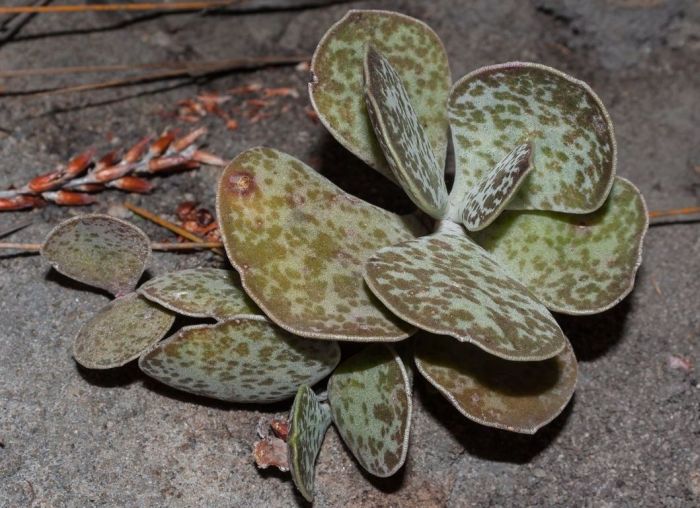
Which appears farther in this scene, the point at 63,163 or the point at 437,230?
the point at 63,163

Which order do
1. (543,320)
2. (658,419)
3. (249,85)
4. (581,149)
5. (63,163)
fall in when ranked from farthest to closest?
(249,85), (63,163), (658,419), (581,149), (543,320)

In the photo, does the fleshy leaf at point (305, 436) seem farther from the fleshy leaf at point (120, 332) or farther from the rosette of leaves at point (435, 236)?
the fleshy leaf at point (120, 332)

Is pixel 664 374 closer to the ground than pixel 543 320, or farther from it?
closer to the ground

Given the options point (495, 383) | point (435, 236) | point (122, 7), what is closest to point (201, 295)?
point (435, 236)

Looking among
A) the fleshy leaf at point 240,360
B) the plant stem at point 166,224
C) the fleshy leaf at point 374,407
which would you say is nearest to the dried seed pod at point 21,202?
the plant stem at point 166,224

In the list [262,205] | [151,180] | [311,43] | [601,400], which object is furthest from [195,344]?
[311,43]

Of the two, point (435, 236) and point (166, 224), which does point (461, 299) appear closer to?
point (435, 236)

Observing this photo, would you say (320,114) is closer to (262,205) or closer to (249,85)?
(262,205)
